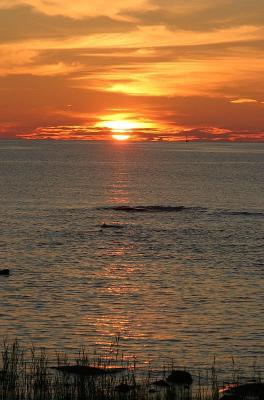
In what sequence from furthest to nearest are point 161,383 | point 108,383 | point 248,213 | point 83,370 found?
1. point 248,213
2. point 83,370
3. point 161,383
4. point 108,383

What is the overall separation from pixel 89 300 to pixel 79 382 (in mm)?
20378

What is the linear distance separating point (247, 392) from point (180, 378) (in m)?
3.09

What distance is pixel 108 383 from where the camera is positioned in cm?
2419

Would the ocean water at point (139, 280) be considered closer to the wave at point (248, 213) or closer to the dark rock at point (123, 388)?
the wave at point (248, 213)

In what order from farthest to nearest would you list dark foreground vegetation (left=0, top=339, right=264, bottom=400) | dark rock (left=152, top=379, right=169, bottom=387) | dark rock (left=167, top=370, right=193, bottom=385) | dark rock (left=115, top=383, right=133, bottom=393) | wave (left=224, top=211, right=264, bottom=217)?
wave (left=224, top=211, right=264, bottom=217) < dark rock (left=167, top=370, right=193, bottom=385) < dark rock (left=152, top=379, right=169, bottom=387) < dark rock (left=115, top=383, right=133, bottom=393) < dark foreground vegetation (left=0, top=339, right=264, bottom=400)

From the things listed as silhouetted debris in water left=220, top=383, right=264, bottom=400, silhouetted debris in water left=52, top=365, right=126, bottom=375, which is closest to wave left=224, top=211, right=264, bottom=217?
silhouetted debris in water left=52, top=365, right=126, bottom=375

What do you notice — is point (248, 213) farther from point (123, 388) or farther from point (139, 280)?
point (123, 388)

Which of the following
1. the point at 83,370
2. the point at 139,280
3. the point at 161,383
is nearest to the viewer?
the point at 161,383

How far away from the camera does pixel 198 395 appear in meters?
25.3

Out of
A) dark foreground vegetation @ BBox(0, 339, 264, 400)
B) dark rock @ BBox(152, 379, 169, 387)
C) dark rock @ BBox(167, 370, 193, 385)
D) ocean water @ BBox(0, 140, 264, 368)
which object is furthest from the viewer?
ocean water @ BBox(0, 140, 264, 368)

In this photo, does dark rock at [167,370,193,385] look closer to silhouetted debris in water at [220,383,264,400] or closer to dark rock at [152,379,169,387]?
dark rock at [152,379,169,387]

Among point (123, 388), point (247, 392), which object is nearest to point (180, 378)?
point (247, 392)

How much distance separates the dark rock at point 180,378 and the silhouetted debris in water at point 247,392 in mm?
2097

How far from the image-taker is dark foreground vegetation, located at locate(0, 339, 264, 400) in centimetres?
2366
